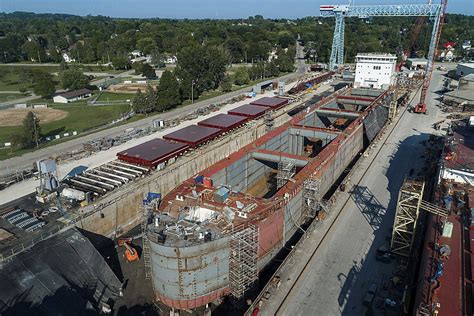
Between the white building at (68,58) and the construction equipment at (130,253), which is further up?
the white building at (68,58)

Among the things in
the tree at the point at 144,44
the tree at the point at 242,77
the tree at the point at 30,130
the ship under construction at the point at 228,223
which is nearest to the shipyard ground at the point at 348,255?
the ship under construction at the point at 228,223

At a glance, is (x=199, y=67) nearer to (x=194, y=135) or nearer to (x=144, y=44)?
(x=194, y=135)

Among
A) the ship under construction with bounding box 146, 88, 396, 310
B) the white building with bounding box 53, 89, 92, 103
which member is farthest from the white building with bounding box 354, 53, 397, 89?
the white building with bounding box 53, 89, 92, 103

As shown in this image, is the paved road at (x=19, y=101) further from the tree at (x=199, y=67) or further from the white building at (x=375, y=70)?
the white building at (x=375, y=70)

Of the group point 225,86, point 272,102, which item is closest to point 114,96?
point 225,86

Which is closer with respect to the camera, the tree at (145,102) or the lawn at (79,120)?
the lawn at (79,120)

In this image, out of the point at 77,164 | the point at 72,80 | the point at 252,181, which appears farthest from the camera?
the point at 72,80

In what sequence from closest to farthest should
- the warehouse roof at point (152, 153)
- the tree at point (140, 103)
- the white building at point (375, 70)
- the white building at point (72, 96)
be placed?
the warehouse roof at point (152, 153)
the tree at point (140, 103)
the white building at point (375, 70)
the white building at point (72, 96)
